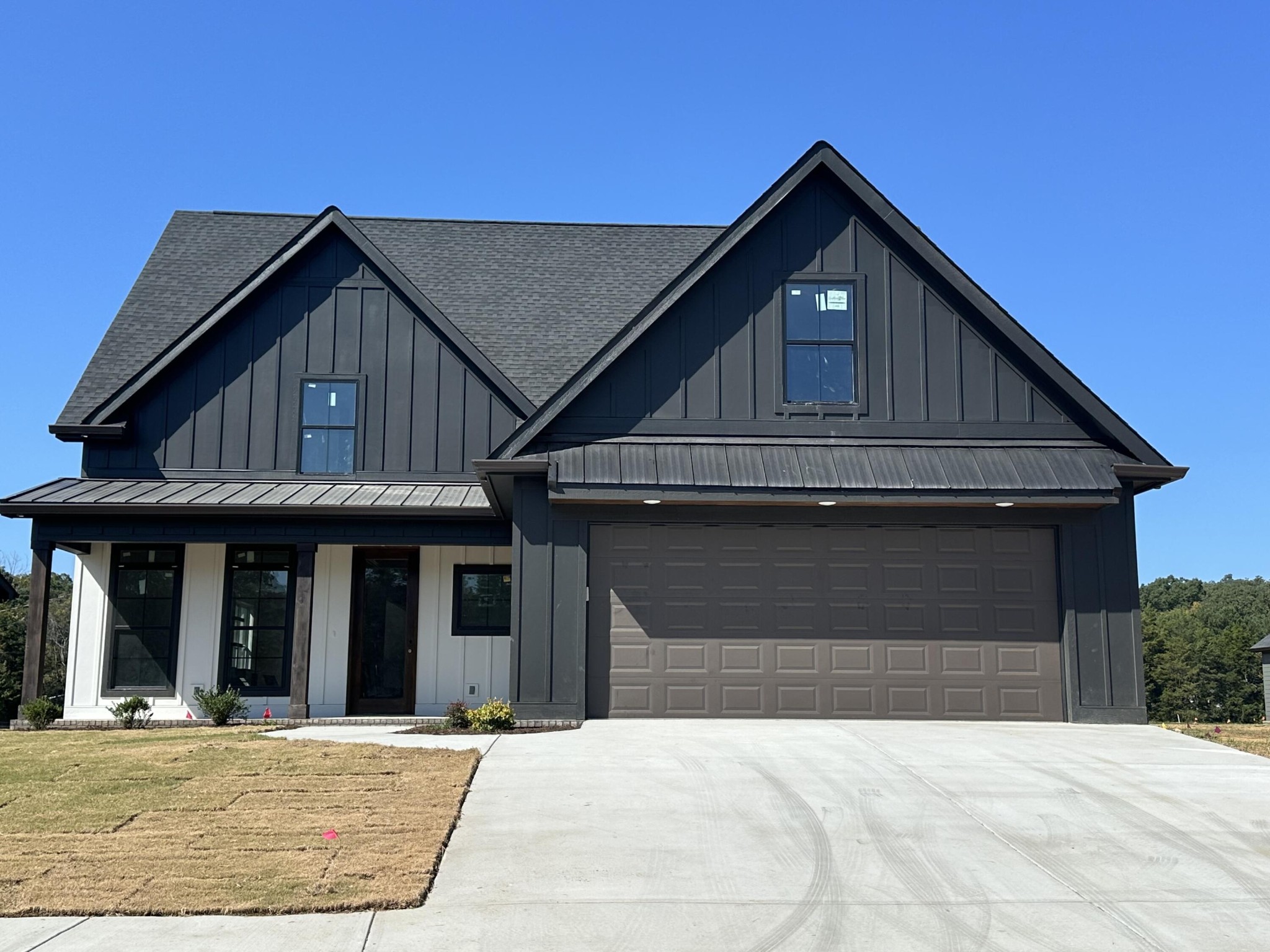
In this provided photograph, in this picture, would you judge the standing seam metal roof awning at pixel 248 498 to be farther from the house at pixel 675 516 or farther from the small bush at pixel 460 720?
the small bush at pixel 460 720

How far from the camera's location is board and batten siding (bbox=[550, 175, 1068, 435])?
14.7 m

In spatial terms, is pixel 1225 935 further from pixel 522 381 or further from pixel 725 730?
pixel 522 381

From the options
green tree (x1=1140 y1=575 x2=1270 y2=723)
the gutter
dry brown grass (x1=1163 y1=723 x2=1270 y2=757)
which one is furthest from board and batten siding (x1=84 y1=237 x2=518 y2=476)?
green tree (x1=1140 y1=575 x2=1270 y2=723)

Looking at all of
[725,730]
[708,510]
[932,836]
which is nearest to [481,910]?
[932,836]

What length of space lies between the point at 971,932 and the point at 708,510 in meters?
8.04

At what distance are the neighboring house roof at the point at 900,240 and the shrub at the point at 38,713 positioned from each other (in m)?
7.36

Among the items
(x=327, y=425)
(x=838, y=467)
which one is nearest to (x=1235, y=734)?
(x=838, y=467)

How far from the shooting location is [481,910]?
22.2 feet

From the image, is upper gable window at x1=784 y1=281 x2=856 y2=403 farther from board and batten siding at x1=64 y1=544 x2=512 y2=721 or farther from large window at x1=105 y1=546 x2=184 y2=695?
large window at x1=105 y1=546 x2=184 y2=695

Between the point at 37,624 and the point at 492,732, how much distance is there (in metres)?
7.34

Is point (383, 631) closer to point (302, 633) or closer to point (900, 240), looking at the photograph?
point (302, 633)

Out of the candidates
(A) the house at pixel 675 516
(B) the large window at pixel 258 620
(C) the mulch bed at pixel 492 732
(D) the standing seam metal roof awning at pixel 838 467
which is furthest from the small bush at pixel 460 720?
(B) the large window at pixel 258 620

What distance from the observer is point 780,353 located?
14859mm

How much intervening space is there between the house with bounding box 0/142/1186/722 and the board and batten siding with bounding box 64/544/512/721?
40 millimetres
